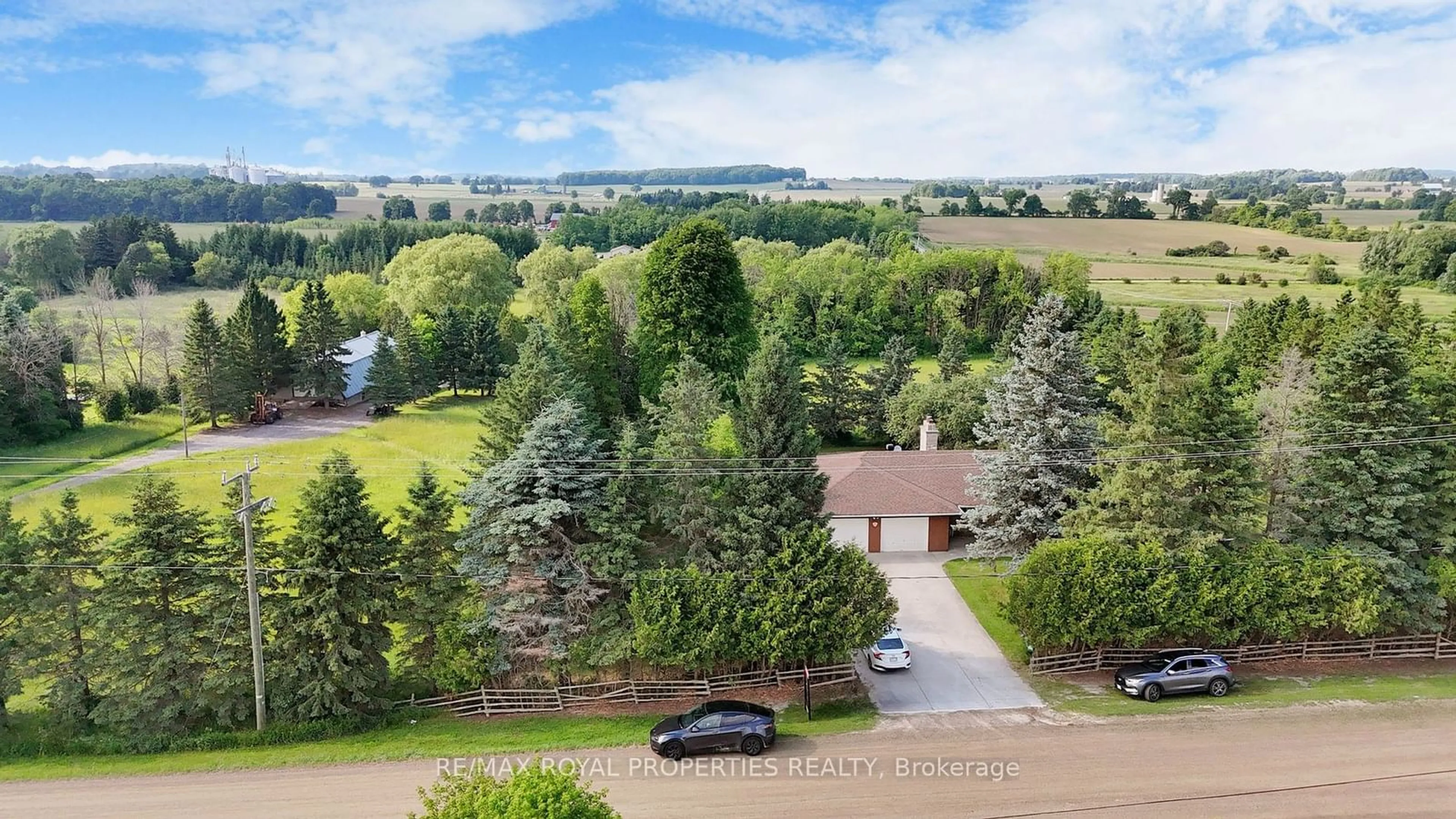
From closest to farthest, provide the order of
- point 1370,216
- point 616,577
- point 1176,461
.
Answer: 1. point 616,577
2. point 1176,461
3. point 1370,216

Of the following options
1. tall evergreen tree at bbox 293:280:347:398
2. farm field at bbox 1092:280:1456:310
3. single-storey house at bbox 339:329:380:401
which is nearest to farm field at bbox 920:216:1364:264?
farm field at bbox 1092:280:1456:310

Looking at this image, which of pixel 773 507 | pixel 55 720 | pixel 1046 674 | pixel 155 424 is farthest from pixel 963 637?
pixel 155 424

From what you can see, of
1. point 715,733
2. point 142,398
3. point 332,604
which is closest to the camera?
point 715,733

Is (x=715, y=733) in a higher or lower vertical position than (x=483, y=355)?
lower

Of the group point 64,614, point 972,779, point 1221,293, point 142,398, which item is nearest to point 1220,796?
point 972,779

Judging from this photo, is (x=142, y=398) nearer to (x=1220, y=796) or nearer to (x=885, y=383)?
(x=885, y=383)

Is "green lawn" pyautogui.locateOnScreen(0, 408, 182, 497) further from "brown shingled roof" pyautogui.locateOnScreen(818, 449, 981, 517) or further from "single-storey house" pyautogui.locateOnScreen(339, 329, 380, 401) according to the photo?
"brown shingled roof" pyautogui.locateOnScreen(818, 449, 981, 517)
